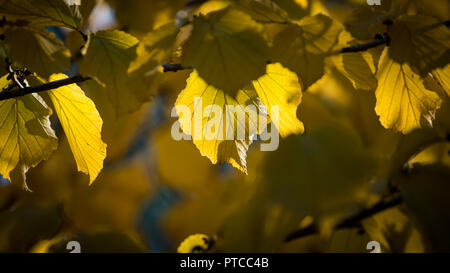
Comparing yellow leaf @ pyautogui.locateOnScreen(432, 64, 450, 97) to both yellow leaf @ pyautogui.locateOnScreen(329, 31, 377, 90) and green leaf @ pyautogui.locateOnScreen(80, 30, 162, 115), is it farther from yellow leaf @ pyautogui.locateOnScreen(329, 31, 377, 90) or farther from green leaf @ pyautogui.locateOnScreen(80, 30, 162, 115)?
green leaf @ pyautogui.locateOnScreen(80, 30, 162, 115)

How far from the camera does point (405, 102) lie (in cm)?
49

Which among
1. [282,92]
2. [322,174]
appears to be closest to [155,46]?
[282,92]

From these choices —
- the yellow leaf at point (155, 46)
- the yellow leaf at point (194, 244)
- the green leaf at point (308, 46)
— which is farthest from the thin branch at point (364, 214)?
the yellow leaf at point (155, 46)

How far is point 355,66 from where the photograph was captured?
46 cm

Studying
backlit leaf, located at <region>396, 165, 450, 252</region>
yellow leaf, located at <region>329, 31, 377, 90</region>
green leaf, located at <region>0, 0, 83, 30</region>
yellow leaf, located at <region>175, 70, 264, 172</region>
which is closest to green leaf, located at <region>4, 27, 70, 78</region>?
green leaf, located at <region>0, 0, 83, 30</region>

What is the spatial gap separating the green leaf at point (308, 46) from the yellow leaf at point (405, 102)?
109 mm

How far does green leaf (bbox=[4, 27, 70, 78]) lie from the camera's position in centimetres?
48

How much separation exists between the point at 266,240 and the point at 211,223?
1.43 ft

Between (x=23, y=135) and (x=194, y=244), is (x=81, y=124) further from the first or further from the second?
(x=194, y=244)

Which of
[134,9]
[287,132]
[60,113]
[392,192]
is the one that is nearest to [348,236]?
[392,192]

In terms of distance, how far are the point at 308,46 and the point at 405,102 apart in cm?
17

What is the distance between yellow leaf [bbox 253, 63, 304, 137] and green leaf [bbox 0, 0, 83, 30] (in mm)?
232

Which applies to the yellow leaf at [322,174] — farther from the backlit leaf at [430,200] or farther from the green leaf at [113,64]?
the green leaf at [113,64]
